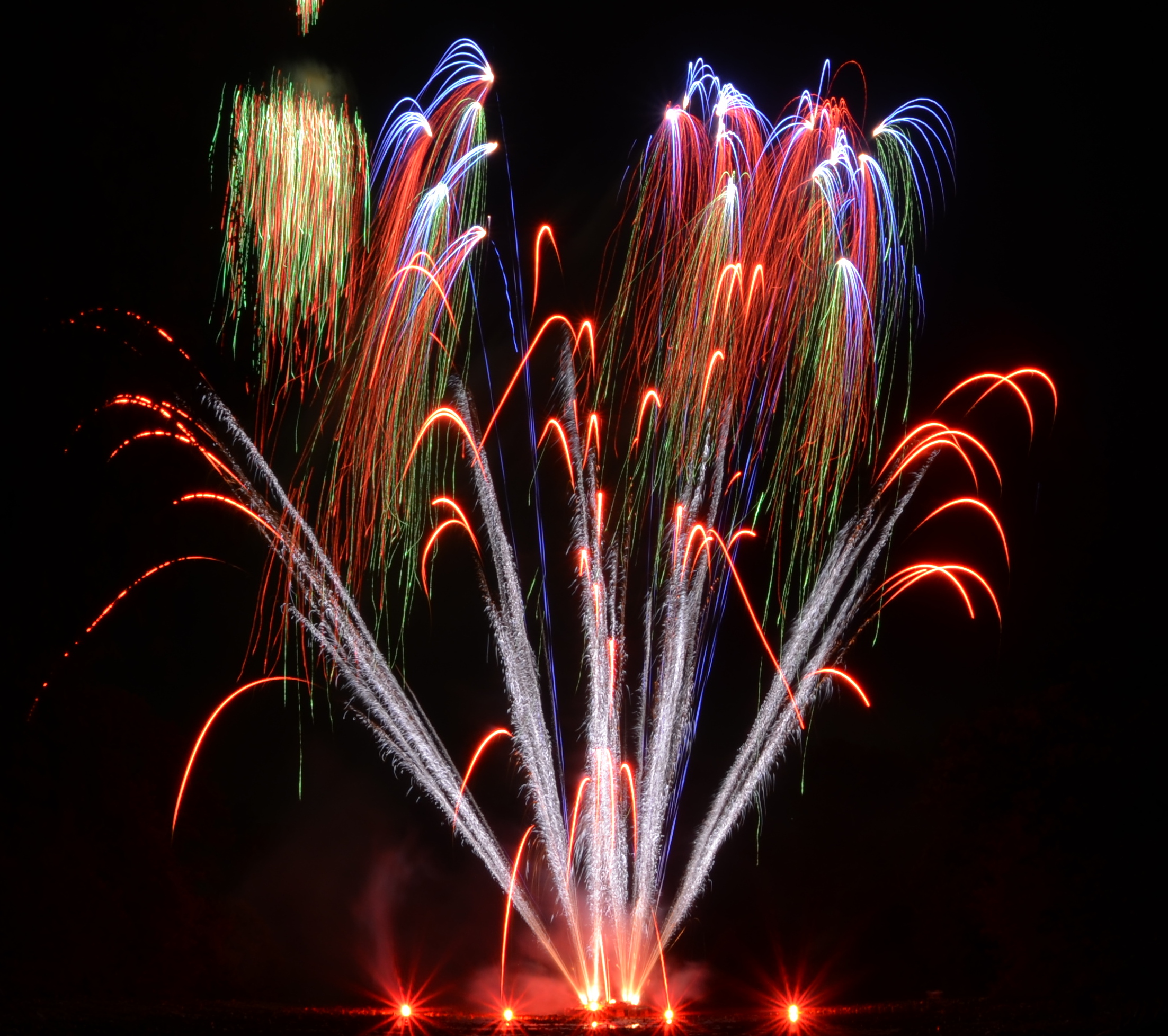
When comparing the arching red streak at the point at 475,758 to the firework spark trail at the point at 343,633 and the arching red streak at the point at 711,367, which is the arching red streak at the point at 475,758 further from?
the arching red streak at the point at 711,367

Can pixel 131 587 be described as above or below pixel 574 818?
above

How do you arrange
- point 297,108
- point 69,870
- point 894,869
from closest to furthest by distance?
point 297,108
point 69,870
point 894,869

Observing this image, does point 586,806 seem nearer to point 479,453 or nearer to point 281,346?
point 479,453

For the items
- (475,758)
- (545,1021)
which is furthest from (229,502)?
(475,758)

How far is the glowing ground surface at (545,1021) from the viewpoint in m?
11.8

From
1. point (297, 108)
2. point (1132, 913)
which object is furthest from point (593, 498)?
point (1132, 913)

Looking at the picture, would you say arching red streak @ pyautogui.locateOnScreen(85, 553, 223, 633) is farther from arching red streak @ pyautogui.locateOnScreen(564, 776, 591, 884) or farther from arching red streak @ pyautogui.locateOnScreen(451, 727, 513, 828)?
arching red streak @ pyautogui.locateOnScreen(564, 776, 591, 884)

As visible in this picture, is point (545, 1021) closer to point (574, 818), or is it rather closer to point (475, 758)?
point (574, 818)

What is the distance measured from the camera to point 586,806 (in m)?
17.3

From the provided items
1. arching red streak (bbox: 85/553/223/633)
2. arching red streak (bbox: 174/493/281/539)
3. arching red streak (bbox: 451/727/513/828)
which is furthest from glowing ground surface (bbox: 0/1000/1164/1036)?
arching red streak (bbox: 174/493/281/539)

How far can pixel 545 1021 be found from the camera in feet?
51.1

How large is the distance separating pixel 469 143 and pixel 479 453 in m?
3.93

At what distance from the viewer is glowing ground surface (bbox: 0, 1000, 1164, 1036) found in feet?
38.6

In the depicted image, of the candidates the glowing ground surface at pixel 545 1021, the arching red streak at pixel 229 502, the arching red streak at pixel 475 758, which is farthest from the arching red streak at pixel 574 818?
the arching red streak at pixel 229 502
